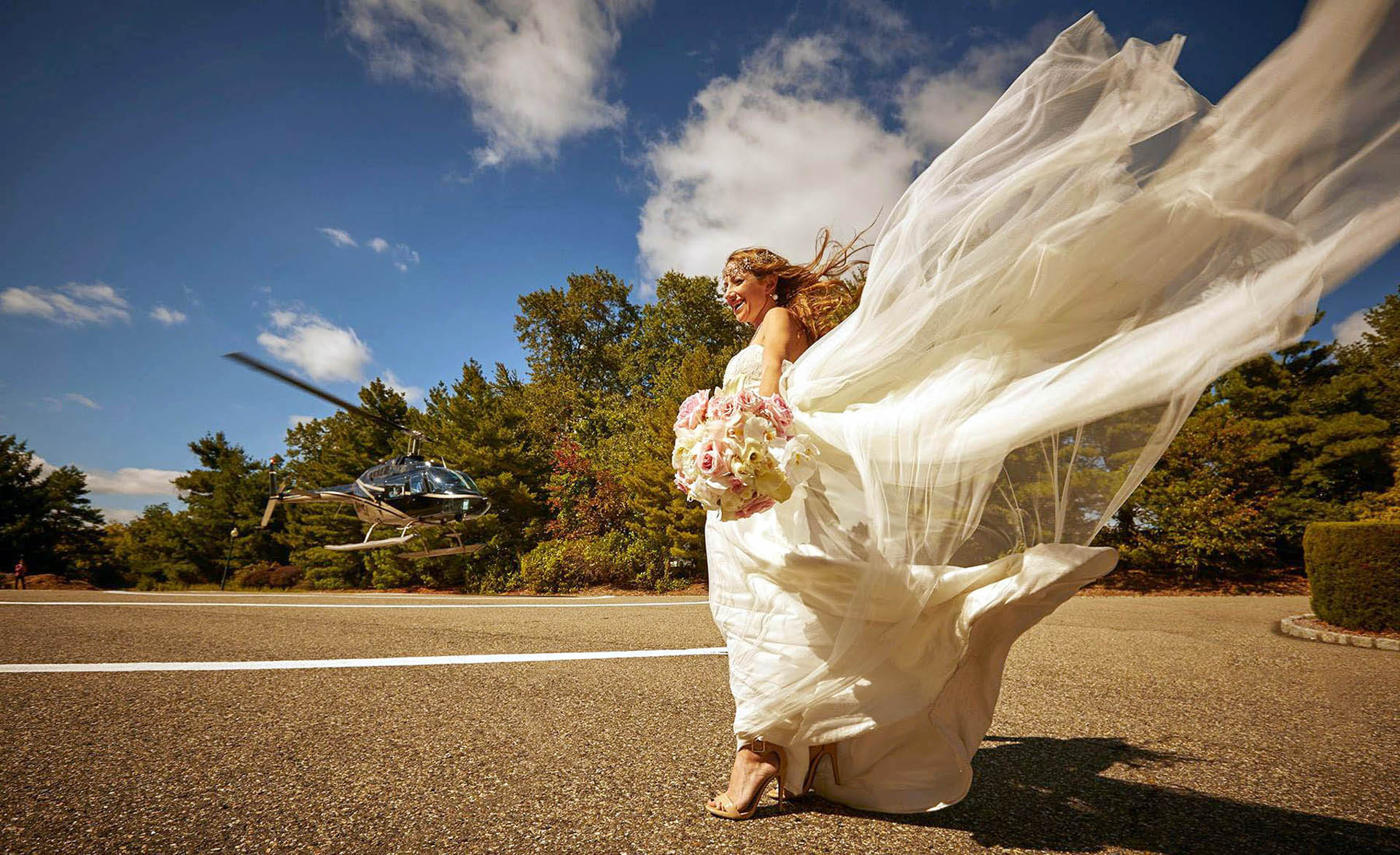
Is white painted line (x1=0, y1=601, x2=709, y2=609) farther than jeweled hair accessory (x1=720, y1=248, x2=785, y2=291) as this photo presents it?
Yes

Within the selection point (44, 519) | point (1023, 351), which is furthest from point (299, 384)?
point (44, 519)

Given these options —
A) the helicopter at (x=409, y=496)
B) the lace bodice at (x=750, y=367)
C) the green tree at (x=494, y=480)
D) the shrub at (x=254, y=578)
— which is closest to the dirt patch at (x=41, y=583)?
A: the shrub at (x=254, y=578)

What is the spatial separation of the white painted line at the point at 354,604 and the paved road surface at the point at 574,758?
3.16 meters

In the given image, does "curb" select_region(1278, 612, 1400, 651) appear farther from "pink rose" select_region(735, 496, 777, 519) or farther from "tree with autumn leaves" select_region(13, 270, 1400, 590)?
"pink rose" select_region(735, 496, 777, 519)

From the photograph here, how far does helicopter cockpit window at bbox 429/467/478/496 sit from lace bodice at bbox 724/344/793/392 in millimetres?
9775

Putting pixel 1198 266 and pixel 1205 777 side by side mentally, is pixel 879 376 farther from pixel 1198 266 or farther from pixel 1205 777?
pixel 1205 777

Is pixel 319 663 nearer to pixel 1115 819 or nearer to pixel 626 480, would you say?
pixel 1115 819

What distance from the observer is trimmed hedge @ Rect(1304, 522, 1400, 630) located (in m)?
5.93

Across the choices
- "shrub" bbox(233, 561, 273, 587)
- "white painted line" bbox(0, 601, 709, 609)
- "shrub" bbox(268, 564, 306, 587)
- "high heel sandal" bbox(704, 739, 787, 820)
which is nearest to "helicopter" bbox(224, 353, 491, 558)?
"white painted line" bbox(0, 601, 709, 609)

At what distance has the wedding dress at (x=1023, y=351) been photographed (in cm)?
127

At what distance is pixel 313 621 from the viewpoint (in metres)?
5.68

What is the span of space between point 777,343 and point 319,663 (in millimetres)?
3633

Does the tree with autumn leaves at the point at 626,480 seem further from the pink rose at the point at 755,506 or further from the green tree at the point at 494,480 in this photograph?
the pink rose at the point at 755,506

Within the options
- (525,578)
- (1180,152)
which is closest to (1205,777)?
(1180,152)
